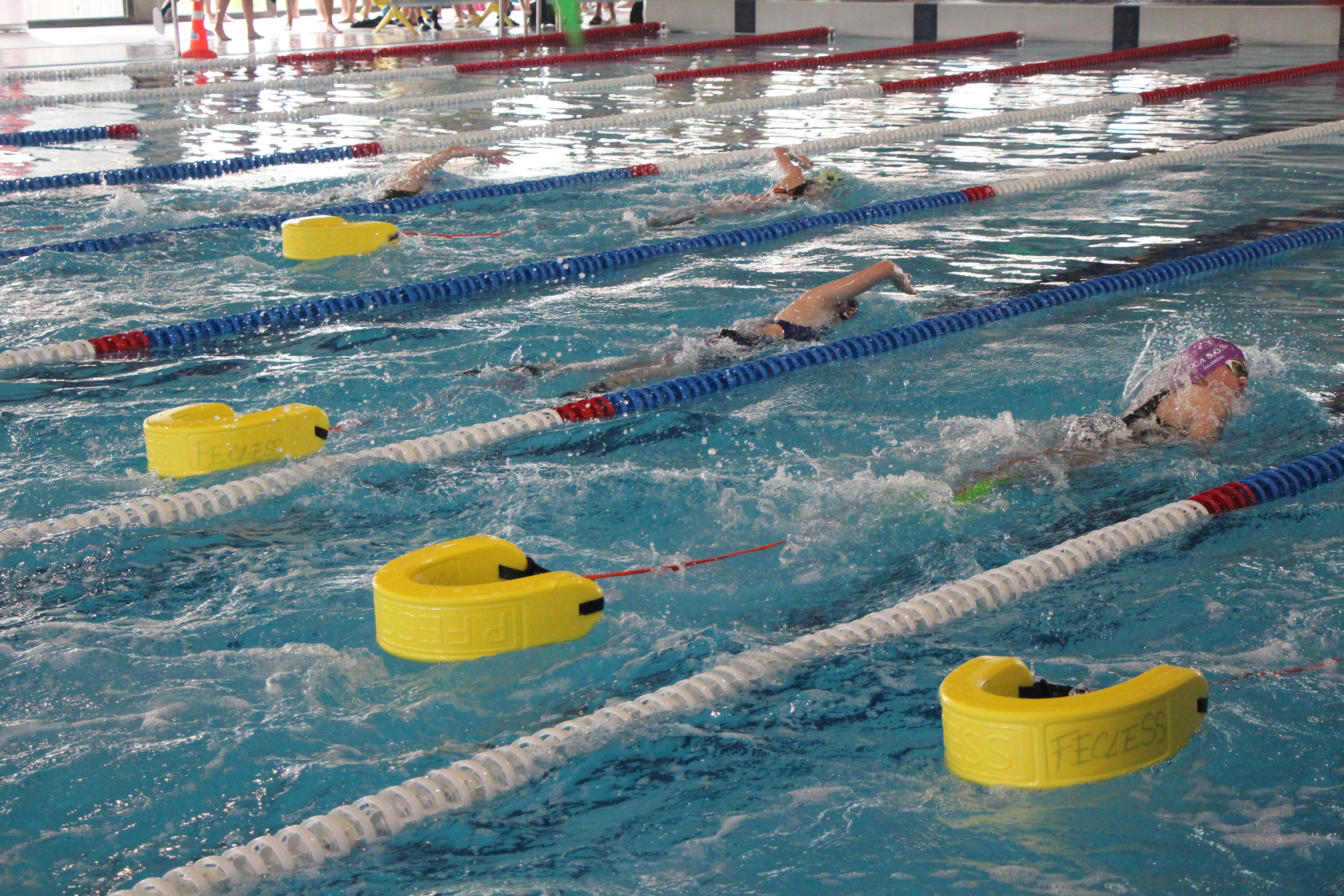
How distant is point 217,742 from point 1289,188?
6728 millimetres

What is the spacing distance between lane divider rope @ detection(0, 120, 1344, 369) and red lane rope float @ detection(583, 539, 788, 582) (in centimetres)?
258

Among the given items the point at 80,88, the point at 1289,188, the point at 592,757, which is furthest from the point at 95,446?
the point at 80,88

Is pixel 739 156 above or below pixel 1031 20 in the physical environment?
below

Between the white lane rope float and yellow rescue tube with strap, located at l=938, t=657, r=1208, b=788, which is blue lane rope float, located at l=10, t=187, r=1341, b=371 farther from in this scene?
yellow rescue tube with strap, located at l=938, t=657, r=1208, b=788

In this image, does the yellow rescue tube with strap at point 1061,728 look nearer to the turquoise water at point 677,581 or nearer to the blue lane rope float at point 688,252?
the turquoise water at point 677,581

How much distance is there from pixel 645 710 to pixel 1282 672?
1.28m

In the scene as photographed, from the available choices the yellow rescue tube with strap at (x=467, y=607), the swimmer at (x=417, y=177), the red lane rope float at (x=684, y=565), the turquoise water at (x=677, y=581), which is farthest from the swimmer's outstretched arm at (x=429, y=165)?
the yellow rescue tube with strap at (x=467, y=607)

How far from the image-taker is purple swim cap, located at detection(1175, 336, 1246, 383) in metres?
3.86

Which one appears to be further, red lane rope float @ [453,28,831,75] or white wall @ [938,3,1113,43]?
white wall @ [938,3,1113,43]

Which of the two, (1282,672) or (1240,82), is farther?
(1240,82)

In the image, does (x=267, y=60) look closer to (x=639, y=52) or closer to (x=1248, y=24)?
(x=639, y=52)

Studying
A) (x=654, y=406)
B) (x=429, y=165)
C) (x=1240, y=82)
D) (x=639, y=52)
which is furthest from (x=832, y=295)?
(x=639, y=52)

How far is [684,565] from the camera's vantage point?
129 inches

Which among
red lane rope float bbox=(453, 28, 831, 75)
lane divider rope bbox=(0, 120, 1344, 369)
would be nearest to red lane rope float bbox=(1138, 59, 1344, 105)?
lane divider rope bbox=(0, 120, 1344, 369)
